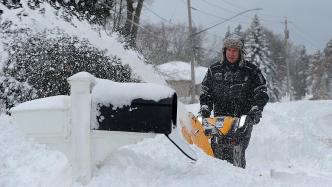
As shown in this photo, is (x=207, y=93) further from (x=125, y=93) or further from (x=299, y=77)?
(x=299, y=77)

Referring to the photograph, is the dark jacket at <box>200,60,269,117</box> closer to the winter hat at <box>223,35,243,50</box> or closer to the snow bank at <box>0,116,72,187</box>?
the winter hat at <box>223,35,243,50</box>

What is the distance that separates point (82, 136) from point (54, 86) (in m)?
4.32

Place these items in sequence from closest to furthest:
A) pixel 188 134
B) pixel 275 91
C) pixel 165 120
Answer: pixel 165 120 → pixel 188 134 → pixel 275 91

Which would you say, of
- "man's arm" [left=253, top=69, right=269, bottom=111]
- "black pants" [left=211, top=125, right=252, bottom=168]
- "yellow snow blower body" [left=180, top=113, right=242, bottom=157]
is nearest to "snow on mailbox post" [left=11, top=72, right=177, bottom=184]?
"yellow snow blower body" [left=180, top=113, right=242, bottom=157]

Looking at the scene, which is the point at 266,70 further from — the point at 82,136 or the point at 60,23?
the point at 82,136

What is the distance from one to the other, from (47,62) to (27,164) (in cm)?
287

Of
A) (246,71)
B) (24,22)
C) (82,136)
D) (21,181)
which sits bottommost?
(21,181)

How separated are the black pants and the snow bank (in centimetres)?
183

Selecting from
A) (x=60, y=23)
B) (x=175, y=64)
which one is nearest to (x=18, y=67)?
(x=60, y=23)

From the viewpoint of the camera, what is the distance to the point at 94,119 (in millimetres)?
4035

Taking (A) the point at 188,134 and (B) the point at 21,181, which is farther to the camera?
(A) the point at 188,134

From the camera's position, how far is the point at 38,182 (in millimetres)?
4418

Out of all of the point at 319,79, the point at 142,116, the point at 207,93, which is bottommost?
the point at 142,116

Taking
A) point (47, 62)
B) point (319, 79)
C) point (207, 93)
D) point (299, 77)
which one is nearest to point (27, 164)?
point (207, 93)
